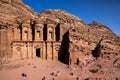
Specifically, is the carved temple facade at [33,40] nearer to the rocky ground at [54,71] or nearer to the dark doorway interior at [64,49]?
the dark doorway interior at [64,49]

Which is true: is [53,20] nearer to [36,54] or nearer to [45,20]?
[45,20]

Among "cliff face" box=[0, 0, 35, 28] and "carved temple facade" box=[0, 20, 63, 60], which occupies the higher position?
"cliff face" box=[0, 0, 35, 28]

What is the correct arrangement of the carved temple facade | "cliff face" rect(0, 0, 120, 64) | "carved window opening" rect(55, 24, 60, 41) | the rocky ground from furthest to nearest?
1. "carved window opening" rect(55, 24, 60, 41)
2. the carved temple facade
3. "cliff face" rect(0, 0, 120, 64)
4. the rocky ground

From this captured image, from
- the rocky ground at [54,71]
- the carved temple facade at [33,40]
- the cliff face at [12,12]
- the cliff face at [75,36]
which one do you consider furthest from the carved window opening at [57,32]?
the cliff face at [12,12]

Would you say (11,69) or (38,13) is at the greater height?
(38,13)

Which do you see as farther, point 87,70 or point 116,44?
point 116,44

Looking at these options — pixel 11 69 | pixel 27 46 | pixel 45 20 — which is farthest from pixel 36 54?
pixel 11 69

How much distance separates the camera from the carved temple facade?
37625 mm

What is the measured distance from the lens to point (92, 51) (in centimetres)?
3825

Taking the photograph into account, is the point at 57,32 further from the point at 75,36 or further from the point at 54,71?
the point at 54,71

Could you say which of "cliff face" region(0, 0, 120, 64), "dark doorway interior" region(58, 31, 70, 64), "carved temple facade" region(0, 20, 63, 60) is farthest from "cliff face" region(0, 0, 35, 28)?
"dark doorway interior" region(58, 31, 70, 64)

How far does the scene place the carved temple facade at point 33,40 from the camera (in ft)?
123

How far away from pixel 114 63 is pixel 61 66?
9916 millimetres

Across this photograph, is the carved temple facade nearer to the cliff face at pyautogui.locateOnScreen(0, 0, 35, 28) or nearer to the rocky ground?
the cliff face at pyautogui.locateOnScreen(0, 0, 35, 28)
